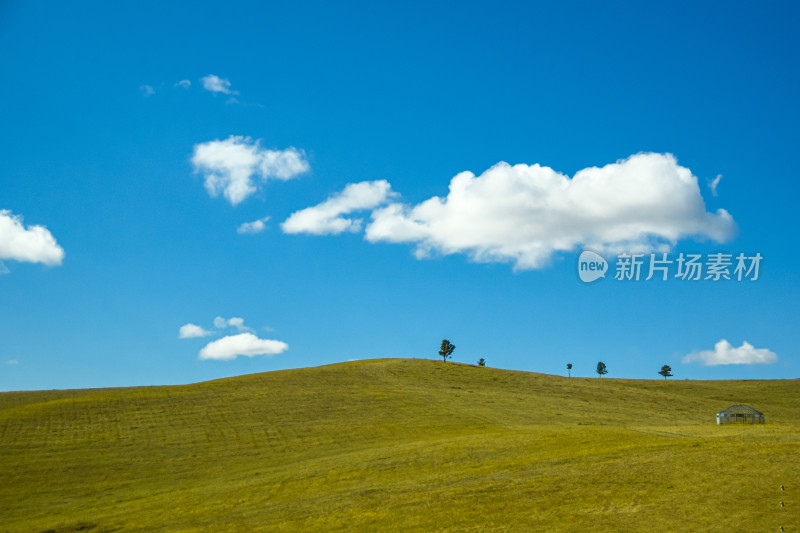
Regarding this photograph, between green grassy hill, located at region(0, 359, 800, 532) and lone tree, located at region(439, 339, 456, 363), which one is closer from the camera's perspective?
green grassy hill, located at region(0, 359, 800, 532)

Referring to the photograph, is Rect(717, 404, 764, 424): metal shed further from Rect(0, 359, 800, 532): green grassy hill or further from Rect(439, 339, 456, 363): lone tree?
Rect(439, 339, 456, 363): lone tree

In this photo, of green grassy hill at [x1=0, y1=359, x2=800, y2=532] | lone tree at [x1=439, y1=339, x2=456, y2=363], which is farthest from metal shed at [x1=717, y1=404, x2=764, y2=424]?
lone tree at [x1=439, y1=339, x2=456, y2=363]

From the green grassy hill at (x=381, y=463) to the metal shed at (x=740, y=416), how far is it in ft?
12.7

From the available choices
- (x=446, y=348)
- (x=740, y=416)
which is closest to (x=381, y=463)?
(x=740, y=416)

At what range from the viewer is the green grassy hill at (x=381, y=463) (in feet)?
103

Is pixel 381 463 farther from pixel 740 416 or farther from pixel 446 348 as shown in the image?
pixel 446 348

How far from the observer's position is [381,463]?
44.4 metres

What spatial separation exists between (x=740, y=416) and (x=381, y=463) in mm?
43342

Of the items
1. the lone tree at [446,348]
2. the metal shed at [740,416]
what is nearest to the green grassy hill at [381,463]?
the metal shed at [740,416]

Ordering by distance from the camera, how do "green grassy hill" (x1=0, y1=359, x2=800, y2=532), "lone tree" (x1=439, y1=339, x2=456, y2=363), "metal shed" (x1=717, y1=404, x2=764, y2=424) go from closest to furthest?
"green grassy hill" (x1=0, y1=359, x2=800, y2=532) → "metal shed" (x1=717, y1=404, x2=764, y2=424) → "lone tree" (x1=439, y1=339, x2=456, y2=363)

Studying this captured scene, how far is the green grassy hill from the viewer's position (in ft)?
103

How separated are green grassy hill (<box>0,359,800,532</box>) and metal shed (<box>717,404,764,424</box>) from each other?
152 inches

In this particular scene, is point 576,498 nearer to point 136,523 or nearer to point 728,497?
point 728,497

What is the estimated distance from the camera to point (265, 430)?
59.8m
